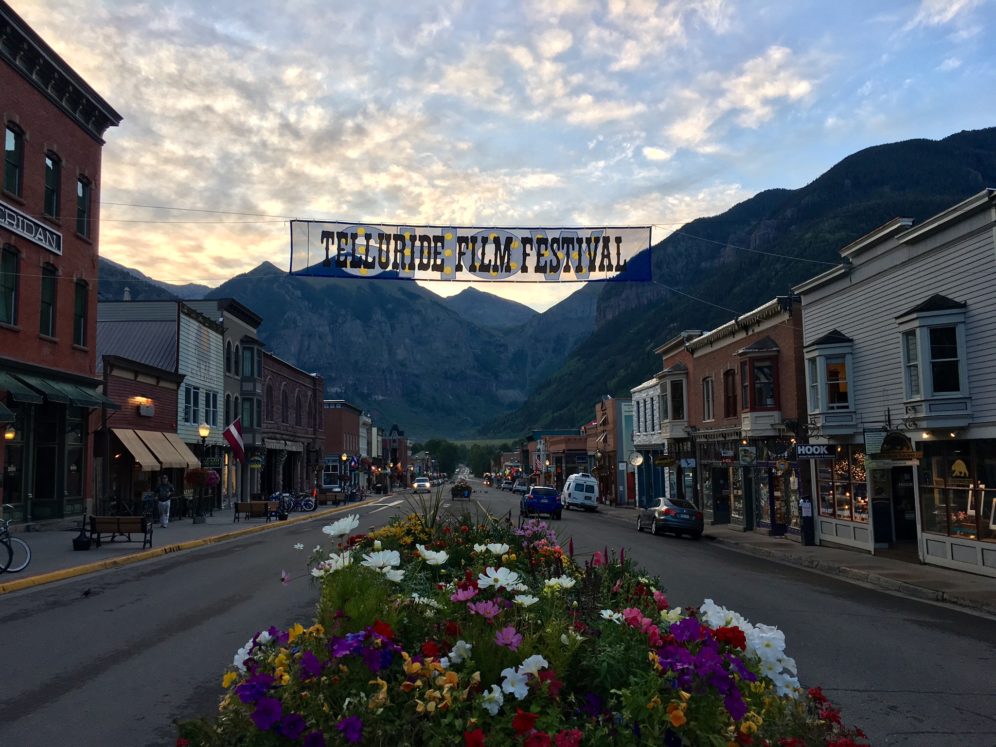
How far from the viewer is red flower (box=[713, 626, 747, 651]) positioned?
3506 millimetres

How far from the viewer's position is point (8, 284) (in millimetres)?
24266

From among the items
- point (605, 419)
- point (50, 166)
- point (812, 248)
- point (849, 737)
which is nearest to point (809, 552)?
point (849, 737)

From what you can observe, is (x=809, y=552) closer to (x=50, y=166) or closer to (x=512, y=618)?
(x=512, y=618)

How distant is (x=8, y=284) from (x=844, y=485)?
26.8 m

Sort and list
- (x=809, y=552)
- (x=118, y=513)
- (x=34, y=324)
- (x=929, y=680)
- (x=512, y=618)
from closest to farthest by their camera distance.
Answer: (x=512, y=618)
(x=929, y=680)
(x=809, y=552)
(x=34, y=324)
(x=118, y=513)

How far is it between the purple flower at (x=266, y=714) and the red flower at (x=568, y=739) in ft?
→ 3.58

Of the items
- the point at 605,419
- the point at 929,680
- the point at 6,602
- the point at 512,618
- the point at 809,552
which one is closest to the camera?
the point at 512,618

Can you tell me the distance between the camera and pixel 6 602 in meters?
13.0

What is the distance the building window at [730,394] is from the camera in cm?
3371

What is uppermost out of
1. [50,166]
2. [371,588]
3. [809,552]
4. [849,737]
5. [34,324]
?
[50,166]

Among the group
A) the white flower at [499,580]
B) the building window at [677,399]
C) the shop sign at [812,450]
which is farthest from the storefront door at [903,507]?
the white flower at [499,580]

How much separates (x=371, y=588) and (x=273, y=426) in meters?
54.9

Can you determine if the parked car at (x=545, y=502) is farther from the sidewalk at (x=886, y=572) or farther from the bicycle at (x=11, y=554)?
the bicycle at (x=11, y=554)

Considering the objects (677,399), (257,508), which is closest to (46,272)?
(257,508)
